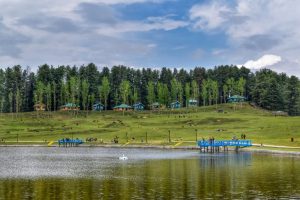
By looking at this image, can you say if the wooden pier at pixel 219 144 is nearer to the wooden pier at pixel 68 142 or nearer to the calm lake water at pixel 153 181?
the calm lake water at pixel 153 181

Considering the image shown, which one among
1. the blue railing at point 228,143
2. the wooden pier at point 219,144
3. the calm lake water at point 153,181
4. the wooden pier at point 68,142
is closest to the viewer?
the calm lake water at point 153,181

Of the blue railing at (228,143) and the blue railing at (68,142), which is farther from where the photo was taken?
the blue railing at (68,142)

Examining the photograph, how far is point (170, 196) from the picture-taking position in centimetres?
5559

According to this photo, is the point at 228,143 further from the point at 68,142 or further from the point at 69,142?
the point at 68,142

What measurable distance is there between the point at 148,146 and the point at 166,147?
28.3 feet

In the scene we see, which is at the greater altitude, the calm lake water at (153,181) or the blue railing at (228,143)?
the blue railing at (228,143)

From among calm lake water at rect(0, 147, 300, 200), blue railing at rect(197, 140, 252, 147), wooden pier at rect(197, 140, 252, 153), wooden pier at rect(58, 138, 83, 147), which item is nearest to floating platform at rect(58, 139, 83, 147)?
wooden pier at rect(58, 138, 83, 147)

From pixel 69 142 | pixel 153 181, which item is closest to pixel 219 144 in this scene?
pixel 69 142

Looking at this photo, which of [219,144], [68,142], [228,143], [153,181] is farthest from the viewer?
[68,142]

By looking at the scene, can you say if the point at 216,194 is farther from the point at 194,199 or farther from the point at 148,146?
the point at 148,146

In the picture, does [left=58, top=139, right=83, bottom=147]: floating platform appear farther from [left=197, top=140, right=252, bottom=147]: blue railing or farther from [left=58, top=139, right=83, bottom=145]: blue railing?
[left=197, top=140, right=252, bottom=147]: blue railing

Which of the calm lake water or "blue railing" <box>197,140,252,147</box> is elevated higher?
"blue railing" <box>197,140,252,147</box>

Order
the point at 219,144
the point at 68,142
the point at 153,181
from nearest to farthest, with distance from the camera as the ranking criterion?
the point at 153,181 → the point at 219,144 → the point at 68,142

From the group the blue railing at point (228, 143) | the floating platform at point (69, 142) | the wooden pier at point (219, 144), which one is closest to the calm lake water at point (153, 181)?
the blue railing at point (228, 143)
